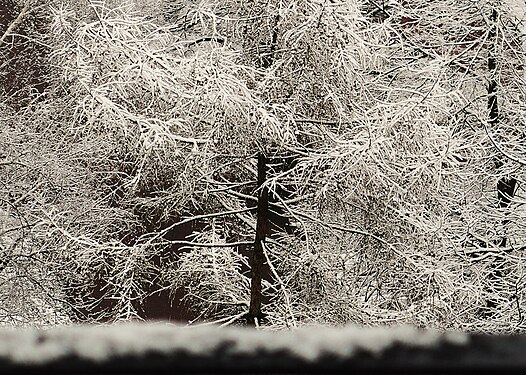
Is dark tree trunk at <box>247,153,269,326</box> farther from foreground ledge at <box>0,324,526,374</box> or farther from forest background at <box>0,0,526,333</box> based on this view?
foreground ledge at <box>0,324,526,374</box>

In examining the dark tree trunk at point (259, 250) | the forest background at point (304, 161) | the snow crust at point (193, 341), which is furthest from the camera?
the dark tree trunk at point (259, 250)

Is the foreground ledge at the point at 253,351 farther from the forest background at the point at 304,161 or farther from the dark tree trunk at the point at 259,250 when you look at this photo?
the dark tree trunk at the point at 259,250

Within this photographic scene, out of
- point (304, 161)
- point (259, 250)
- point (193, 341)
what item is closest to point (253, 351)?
point (193, 341)

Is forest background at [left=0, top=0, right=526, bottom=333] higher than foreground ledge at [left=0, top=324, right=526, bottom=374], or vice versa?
forest background at [left=0, top=0, right=526, bottom=333]

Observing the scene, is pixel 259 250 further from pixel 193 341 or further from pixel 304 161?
pixel 193 341

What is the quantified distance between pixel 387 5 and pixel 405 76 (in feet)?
3.50

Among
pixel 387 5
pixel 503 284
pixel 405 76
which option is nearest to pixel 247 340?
pixel 503 284

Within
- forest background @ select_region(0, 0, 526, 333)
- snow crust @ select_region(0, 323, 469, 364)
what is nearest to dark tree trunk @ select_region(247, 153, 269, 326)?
forest background @ select_region(0, 0, 526, 333)

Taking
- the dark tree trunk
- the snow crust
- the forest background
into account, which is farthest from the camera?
the dark tree trunk

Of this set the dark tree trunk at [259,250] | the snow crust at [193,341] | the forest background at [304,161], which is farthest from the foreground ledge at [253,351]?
the dark tree trunk at [259,250]

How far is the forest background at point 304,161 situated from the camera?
605 centimetres

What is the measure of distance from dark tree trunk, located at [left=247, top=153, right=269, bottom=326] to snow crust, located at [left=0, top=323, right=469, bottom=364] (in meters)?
6.30

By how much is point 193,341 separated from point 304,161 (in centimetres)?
596

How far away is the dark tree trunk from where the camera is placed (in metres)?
6.81
